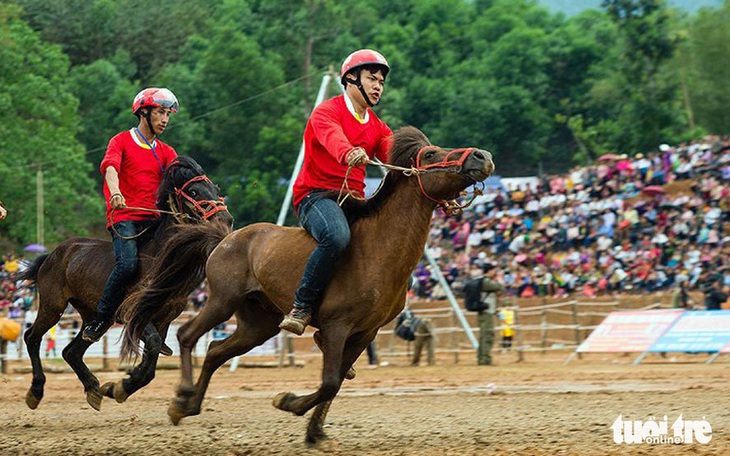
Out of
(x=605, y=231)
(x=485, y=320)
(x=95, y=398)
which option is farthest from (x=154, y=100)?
(x=605, y=231)

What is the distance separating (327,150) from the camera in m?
8.80

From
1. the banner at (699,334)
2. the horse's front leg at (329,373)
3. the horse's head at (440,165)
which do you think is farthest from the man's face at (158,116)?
the banner at (699,334)

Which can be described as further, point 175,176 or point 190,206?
point 175,176

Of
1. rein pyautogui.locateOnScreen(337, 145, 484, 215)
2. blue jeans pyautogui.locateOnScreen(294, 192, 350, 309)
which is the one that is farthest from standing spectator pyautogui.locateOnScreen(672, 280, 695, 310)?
blue jeans pyautogui.locateOnScreen(294, 192, 350, 309)

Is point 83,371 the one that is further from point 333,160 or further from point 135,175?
point 333,160

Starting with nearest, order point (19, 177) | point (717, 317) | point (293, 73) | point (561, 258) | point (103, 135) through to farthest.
Result: point (717, 317)
point (561, 258)
point (19, 177)
point (103, 135)
point (293, 73)

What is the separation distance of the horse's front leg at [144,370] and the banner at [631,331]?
11766 millimetres

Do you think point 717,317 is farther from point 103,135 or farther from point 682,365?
point 103,135

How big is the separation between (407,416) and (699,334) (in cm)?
1006

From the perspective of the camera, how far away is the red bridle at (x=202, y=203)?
34.9 ft

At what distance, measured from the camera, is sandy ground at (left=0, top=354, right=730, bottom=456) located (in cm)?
838

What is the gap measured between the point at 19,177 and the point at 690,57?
151 ft

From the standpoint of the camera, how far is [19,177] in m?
44.3

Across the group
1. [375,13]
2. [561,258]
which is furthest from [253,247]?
[375,13]
